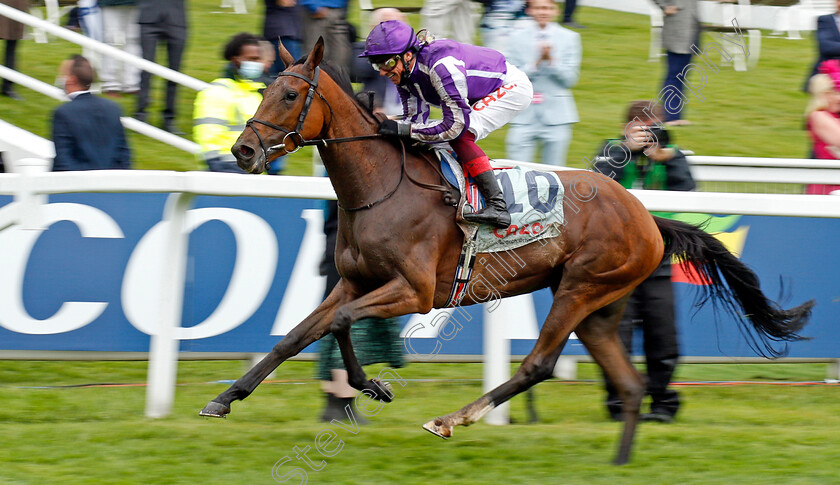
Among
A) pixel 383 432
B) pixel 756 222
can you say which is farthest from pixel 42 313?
pixel 756 222

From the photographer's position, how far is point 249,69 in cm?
592

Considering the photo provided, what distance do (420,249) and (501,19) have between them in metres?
4.05

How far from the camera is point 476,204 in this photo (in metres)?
4.30

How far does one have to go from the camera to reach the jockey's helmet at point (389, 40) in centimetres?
404

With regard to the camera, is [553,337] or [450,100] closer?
[450,100]

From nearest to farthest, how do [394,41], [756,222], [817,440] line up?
[394,41], [817,440], [756,222]

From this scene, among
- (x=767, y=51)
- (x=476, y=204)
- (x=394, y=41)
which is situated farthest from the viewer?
(x=767, y=51)

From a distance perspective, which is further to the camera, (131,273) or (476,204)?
(131,273)

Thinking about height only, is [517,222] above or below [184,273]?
above

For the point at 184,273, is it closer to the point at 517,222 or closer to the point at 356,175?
the point at 356,175

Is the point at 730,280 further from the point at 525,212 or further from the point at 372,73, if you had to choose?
the point at 372,73

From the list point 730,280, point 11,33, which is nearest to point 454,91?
point 730,280

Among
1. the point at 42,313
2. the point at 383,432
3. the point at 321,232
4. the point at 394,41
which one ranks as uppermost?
the point at 394,41

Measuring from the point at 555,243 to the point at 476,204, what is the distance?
1.35ft
